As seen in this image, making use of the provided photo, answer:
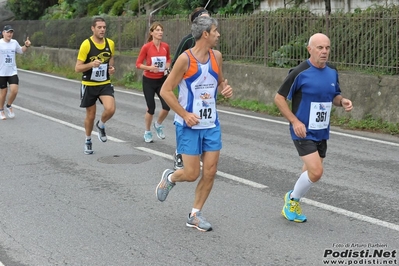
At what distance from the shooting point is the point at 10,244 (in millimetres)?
6387

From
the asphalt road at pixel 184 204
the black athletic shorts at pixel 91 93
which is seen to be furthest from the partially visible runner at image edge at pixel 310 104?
the black athletic shorts at pixel 91 93

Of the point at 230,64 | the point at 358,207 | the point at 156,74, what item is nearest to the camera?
the point at 358,207

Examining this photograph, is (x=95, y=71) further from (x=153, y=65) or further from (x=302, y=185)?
(x=302, y=185)

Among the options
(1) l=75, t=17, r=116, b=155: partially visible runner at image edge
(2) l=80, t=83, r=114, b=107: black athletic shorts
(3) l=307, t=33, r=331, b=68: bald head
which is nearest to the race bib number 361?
(3) l=307, t=33, r=331, b=68: bald head

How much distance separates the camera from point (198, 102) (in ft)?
21.5

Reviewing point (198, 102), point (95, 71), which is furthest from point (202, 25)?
point (95, 71)

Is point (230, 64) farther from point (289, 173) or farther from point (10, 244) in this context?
point (10, 244)

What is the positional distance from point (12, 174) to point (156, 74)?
10.2ft

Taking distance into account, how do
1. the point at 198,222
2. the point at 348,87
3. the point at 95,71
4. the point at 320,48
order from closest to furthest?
the point at 320,48, the point at 198,222, the point at 95,71, the point at 348,87

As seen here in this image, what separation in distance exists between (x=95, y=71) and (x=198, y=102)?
4.21 m

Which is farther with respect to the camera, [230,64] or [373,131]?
[230,64]

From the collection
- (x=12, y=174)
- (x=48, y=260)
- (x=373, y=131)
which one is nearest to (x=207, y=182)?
(x=48, y=260)

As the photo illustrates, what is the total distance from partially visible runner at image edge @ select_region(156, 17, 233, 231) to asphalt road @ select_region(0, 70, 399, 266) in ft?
2.02

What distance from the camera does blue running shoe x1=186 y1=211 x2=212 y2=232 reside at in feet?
21.8
